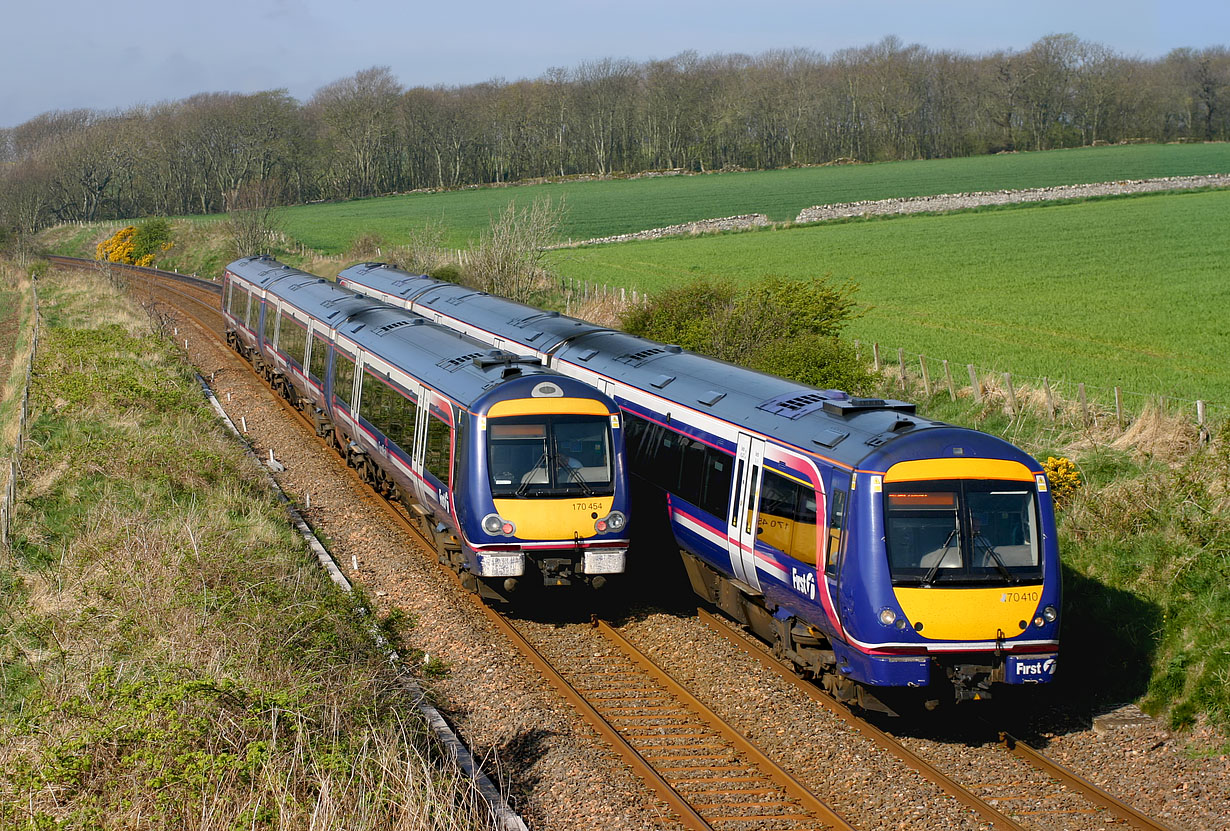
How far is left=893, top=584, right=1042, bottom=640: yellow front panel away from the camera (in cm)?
983

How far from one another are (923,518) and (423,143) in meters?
114

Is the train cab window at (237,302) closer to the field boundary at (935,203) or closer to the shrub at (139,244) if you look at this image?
the field boundary at (935,203)

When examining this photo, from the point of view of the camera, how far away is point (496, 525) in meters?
12.9

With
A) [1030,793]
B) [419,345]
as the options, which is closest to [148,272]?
[419,345]

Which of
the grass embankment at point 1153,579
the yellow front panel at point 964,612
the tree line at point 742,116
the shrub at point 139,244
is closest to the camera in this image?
the yellow front panel at point 964,612

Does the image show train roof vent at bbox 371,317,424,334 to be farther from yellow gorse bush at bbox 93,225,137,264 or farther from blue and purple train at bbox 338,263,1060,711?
yellow gorse bush at bbox 93,225,137,264

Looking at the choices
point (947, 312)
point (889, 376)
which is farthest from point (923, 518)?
point (947, 312)

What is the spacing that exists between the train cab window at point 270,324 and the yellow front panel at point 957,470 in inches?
791

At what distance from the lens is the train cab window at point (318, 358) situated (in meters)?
21.7

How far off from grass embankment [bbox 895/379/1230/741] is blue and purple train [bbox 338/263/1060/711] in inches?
80.8

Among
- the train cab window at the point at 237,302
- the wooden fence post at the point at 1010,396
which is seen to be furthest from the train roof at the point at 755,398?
the train cab window at the point at 237,302

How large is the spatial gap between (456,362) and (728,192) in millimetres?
81569

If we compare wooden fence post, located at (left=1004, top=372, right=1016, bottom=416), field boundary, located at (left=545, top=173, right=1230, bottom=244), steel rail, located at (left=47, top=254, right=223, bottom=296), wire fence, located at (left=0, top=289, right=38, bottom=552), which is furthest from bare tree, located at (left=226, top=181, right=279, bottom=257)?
wooden fence post, located at (left=1004, top=372, right=1016, bottom=416)

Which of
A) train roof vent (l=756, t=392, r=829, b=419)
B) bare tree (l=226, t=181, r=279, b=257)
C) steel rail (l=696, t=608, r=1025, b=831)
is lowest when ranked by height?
steel rail (l=696, t=608, r=1025, b=831)
